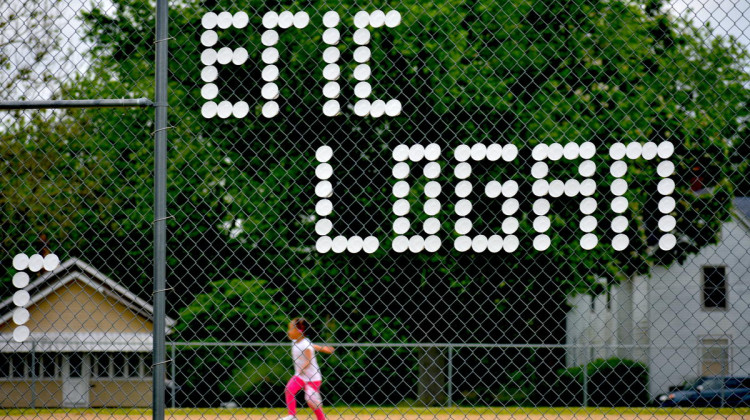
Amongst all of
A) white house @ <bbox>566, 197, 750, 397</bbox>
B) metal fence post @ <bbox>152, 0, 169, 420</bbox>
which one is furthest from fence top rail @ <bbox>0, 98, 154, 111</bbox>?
white house @ <bbox>566, 197, 750, 397</bbox>

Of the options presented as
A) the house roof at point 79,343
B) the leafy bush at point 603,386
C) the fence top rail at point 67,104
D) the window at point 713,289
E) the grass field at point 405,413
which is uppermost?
the fence top rail at point 67,104

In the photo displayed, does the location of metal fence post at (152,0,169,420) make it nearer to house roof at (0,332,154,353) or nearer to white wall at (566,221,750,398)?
house roof at (0,332,154,353)

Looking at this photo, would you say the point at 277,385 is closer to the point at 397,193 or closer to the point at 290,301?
the point at 290,301

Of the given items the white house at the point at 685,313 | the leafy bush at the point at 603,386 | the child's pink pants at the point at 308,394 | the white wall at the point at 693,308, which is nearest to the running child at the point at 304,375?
the child's pink pants at the point at 308,394

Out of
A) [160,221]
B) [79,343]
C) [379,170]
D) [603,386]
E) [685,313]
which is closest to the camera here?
[160,221]

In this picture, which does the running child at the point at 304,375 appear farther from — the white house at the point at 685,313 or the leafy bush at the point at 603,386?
the white house at the point at 685,313

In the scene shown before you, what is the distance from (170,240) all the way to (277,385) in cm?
282

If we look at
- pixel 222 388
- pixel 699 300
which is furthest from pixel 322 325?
pixel 699 300

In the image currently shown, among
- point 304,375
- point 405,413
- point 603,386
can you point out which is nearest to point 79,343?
point 405,413

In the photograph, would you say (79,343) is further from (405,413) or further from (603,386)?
(603,386)

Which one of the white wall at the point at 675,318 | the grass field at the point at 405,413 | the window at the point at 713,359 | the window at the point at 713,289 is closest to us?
the grass field at the point at 405,413

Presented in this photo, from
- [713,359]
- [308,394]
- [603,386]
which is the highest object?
[308,394]

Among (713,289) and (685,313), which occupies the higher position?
(713,289)

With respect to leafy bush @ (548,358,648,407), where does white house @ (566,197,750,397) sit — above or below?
above
